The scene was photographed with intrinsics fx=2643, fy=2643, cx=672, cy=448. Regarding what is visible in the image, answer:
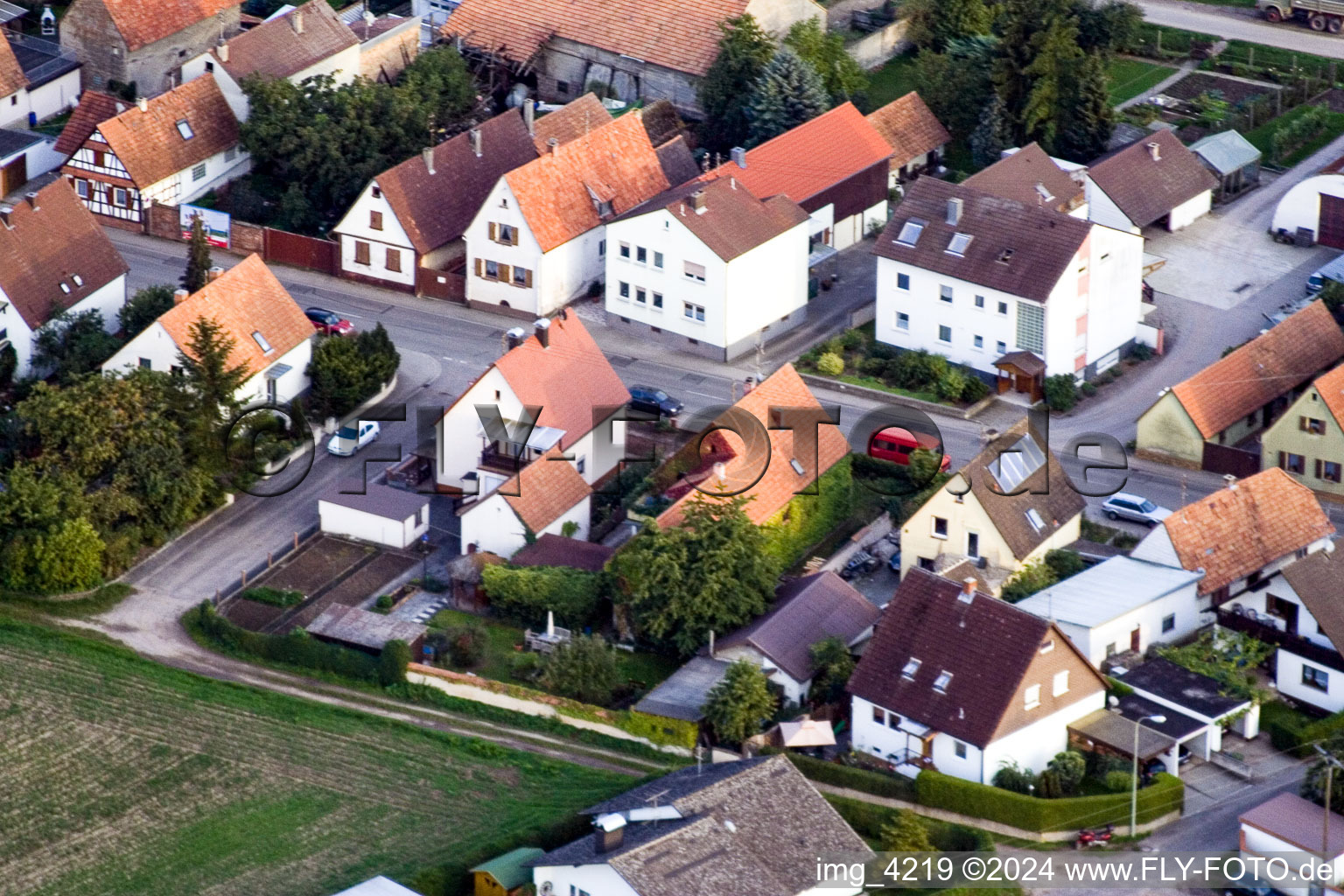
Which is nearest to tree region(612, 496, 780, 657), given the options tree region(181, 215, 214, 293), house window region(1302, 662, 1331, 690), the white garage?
house window region(1302, 662, 1331, 690)

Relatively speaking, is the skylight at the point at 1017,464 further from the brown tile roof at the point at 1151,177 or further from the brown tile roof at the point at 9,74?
the brown tile roof at the point at 9,74

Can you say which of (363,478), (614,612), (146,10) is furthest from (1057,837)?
(146,10)

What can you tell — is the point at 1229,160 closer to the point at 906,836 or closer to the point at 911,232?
the point at 911,232

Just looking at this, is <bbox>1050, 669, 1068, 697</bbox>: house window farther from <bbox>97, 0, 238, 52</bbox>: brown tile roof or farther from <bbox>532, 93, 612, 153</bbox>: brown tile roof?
<bbox>97, 0, 238, 52</bbox>: brown tile roof

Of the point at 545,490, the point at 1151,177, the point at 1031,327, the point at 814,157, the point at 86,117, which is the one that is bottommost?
the point at 545,490

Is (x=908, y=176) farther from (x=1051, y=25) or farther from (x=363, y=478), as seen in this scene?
(x=363, y=478)

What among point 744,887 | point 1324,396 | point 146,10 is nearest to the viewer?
point 744,887

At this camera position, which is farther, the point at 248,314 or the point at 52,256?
the point at 52,256

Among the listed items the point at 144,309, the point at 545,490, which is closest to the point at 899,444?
the point at 545,490
